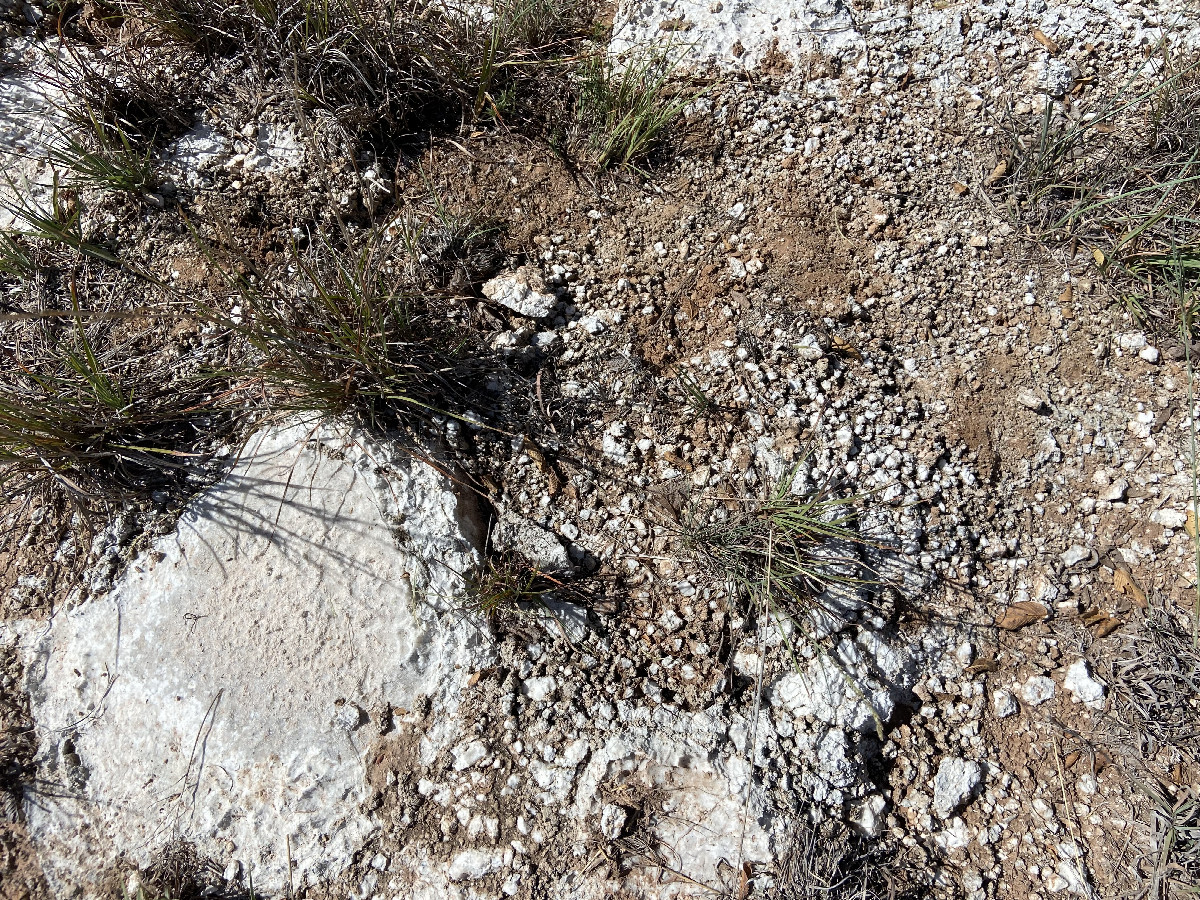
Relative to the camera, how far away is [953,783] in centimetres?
190

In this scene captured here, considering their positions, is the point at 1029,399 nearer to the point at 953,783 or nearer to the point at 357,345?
the point at 953,783

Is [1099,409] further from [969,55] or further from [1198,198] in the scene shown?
[969,55]

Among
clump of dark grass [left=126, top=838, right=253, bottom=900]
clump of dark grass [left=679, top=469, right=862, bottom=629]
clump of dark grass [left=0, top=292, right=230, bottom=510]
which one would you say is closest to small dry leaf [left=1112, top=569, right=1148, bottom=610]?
clump of dark grass [left=679, top=469, right=862, bottom=629]

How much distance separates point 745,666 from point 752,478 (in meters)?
0.54

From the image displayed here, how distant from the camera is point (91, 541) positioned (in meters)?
2.05

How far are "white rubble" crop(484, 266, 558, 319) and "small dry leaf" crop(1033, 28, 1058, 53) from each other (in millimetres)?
2009

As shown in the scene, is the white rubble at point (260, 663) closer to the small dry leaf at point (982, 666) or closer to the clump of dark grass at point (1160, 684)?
the small dry leaf at point (982, 666)

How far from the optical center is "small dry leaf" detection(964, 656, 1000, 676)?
1990 mm

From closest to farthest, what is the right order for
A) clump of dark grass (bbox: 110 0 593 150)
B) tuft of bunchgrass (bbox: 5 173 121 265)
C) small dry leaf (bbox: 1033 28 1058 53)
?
1. tuft of bunchgrass (bbox: 5 173 121 265)
2. clump of dark grass (bbox: 110 0 593 150)
3. small dry leaf (bbox: 1033 28 1058 53)

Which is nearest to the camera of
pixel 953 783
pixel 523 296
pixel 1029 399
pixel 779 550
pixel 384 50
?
pixel 953 783

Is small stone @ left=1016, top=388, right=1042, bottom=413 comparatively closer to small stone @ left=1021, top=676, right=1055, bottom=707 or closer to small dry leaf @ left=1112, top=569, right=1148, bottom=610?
small dry leaf @ left=1112, top=569, right=1148, bottom=610

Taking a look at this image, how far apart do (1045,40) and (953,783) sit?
255cm

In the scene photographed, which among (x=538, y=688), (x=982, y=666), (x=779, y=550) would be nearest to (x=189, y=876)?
(x=538, y=688)

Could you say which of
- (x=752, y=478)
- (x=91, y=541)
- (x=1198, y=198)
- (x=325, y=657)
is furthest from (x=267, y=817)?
(x=1198, y=198)
